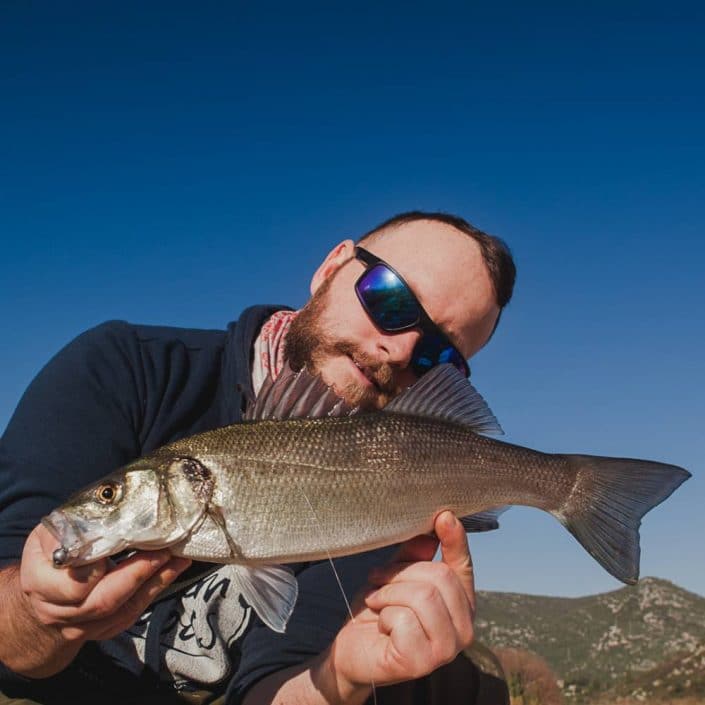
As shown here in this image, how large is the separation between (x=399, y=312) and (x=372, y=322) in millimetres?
238

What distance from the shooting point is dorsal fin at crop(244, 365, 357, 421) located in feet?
13.4

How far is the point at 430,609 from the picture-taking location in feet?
13.1

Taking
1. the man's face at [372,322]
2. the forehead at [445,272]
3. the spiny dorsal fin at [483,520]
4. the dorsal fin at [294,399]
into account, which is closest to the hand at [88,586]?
the dorsal fin at [294,399]

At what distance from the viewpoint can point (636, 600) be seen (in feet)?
276

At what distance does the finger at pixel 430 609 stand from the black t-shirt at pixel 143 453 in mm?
1589

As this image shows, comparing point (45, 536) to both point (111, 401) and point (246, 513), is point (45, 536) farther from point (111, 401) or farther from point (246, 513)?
point (111, 401)

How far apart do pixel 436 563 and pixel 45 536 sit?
6.63ft

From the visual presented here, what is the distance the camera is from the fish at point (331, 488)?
11.5 feet

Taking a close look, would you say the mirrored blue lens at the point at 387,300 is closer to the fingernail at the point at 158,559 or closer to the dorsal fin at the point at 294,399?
the dorsal fin at the point at 294,399

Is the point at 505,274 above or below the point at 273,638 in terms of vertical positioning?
above

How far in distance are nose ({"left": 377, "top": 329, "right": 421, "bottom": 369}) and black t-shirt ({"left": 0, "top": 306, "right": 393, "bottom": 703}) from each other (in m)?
1.07

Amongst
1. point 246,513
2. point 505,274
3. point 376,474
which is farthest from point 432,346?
point 246,513

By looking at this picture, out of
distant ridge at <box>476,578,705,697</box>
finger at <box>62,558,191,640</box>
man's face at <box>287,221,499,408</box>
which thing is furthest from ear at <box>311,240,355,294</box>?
distant ridge at <box>476,578,705,697</box>

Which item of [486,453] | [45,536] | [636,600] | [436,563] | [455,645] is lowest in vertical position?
[636,600]
